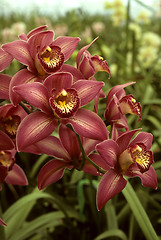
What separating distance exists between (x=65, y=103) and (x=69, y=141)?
11cm

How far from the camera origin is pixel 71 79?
0.64 m

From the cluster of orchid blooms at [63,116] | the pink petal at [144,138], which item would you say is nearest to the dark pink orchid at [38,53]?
the cluster of orchid blooms at [63,116]

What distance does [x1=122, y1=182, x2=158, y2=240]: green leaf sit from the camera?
35.3 inches

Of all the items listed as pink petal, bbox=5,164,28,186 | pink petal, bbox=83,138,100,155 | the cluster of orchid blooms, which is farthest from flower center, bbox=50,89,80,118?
pink petal, bbox=5,164,28,186

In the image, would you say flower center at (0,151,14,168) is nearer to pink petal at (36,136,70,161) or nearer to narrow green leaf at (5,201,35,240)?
pink petal at (36,136,70,161)

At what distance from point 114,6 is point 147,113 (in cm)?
135

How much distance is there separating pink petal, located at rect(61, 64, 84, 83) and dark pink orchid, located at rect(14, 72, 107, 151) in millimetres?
34

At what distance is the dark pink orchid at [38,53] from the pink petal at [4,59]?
0.03 m

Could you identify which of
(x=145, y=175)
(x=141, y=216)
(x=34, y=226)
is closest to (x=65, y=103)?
(x=145, y=175)

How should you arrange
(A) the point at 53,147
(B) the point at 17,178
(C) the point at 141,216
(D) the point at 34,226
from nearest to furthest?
(A) the point at 53,147, (B) the point at 17,178, (C) the point at 141,216, (D) the point at 34,226

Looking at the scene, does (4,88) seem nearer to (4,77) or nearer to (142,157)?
(4,77)

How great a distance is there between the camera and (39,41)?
0.67 metres

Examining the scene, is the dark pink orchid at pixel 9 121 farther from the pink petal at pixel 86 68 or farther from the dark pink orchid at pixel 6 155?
the pink petal at pixel 86 68

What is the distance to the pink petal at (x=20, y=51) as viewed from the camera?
646 mm
